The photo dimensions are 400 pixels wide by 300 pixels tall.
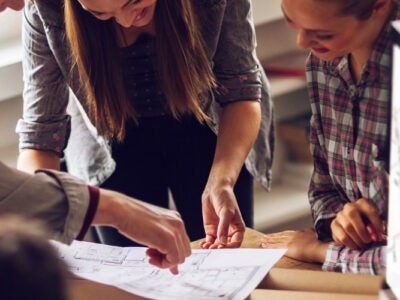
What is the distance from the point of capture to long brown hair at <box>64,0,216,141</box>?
1.38m

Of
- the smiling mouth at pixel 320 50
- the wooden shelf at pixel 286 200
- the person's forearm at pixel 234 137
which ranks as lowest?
the wooden shelf at pixel 286 200

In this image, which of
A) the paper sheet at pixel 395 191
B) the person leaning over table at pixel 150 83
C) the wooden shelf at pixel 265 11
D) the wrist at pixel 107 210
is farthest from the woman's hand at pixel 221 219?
the wooden shelf at pixel 265 11

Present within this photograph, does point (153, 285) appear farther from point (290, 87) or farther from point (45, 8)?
point (290, 87)

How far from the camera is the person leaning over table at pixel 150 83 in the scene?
1.39m

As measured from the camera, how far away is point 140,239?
1043mm

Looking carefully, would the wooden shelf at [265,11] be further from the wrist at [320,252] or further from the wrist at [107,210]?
the wrist at [107,210]

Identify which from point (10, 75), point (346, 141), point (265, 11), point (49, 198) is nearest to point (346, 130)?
point (346, 141)

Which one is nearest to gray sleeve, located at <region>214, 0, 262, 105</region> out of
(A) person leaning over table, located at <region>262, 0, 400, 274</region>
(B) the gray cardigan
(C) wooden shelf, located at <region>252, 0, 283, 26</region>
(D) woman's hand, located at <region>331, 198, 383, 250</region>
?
(B) the gray cardigan

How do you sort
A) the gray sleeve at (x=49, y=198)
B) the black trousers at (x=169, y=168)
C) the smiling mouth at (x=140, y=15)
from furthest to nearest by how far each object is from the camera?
the black trousers at (x=169, y=168) → the smiling mouth at (x=140, y=15) → the gray sleeve at (x=49, y=198)

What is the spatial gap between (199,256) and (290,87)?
1.26 metres

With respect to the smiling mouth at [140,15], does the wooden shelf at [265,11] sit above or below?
below

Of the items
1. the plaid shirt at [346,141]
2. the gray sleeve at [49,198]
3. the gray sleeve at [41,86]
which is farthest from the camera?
the gray sleeve at [41,86]

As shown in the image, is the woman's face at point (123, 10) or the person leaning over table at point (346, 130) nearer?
the person leaning over table at point (346, 130)

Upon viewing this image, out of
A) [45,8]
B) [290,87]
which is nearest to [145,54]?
[45,8]
